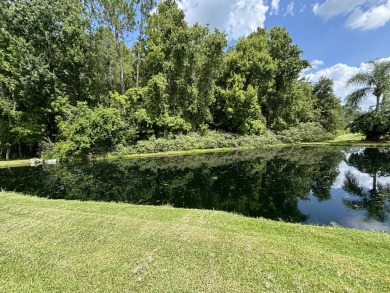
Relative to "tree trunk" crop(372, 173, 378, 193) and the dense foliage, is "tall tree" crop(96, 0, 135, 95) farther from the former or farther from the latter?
"tree trunk" crop(372, 173, 378, 193)

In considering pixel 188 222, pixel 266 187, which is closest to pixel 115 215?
pixel 188 222

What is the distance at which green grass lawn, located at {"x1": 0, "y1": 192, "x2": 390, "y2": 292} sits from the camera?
3510 millimetres

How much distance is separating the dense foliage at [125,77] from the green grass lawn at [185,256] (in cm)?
1758

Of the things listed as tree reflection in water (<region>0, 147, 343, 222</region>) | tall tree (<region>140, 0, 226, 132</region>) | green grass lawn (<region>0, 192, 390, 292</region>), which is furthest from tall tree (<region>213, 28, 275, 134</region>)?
green grass lawn (<region>0, 192, 390, 292</region>)

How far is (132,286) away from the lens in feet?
11.6

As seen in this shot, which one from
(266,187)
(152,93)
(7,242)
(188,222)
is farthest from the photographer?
(152,93)

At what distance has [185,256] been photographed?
417cm

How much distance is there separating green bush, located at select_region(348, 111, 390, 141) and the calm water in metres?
13.3

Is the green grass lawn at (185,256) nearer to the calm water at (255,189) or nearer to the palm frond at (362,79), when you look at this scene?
the calm water at (255,189)

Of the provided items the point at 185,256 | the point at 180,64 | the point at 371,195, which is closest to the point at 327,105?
the point at 180,64

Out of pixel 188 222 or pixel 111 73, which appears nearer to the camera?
pixel 188 222

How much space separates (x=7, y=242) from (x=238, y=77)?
30.0 meters

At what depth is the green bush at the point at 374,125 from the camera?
24.6m

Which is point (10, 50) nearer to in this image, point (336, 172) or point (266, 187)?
point (266, 187)
